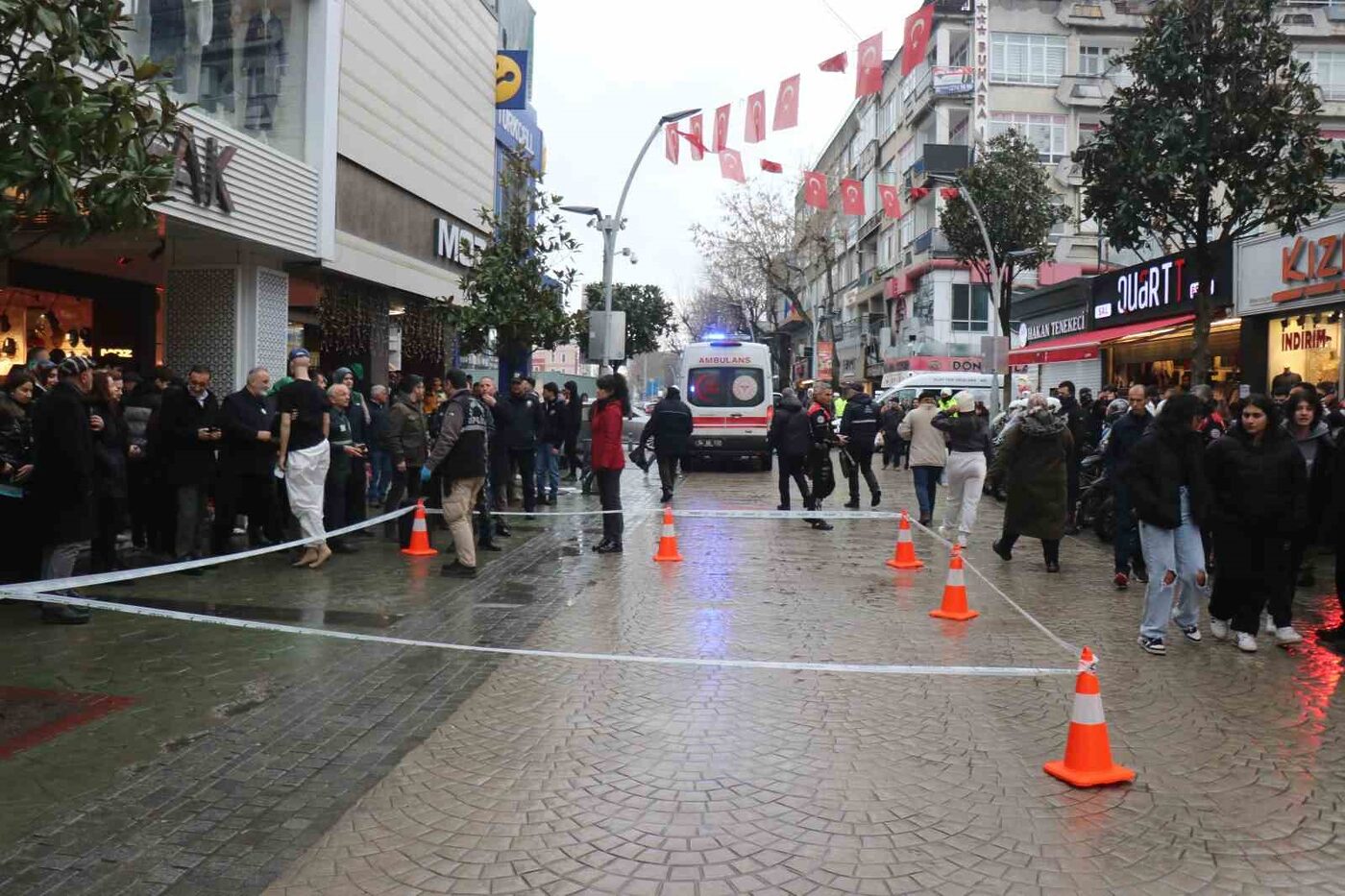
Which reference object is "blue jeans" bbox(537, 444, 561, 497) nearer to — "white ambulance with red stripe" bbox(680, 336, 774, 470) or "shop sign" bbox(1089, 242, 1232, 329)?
"white ambulance with red stripe" bbox(680, 336, 774, 470)

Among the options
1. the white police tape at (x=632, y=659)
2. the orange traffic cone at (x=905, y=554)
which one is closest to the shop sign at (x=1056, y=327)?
the orange traffic cone at (x=905, y=554)

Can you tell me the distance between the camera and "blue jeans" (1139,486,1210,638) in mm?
7141

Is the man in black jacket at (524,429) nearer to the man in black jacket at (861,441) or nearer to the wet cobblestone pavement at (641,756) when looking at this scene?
the man in black jacket at (861,441)

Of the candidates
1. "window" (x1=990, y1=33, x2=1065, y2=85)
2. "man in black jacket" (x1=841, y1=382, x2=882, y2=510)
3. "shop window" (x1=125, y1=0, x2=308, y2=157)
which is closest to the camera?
"shop window" (x1=125, y1=0, x2=308, y2=157)

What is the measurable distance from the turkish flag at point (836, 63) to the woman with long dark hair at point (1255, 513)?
10902mm

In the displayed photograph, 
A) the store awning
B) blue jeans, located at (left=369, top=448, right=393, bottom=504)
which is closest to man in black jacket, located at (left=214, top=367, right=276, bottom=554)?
blue jeans, located at (left=369, top=448, right=393, bottom=504)

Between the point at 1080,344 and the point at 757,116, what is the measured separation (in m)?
14.0

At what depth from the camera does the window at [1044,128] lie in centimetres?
Result: 4450

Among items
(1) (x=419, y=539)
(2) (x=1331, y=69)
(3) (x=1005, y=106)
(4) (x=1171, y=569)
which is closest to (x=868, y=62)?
(1) (x=419, y=539)

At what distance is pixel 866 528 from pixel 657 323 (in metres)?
62.7

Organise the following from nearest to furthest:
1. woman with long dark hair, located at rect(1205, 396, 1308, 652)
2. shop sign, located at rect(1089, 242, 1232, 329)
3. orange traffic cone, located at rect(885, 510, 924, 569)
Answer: woman with long dark hair, located at rect(1205, 396, 1308, 652) → orange traffic cone, located at rect(885, 510, 924, 569) → shop sign, located at rect(1089, 242, 1232, 329)

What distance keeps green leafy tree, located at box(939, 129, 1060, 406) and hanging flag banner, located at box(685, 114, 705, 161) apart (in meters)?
12.4

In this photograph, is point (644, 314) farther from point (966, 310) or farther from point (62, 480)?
point (62, 480)

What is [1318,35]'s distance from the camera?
4378 cm
